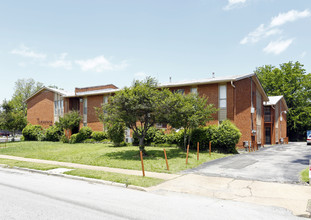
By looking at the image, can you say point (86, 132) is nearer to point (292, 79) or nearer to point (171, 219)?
point (171, 219)

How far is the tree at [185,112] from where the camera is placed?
1653 centimetres

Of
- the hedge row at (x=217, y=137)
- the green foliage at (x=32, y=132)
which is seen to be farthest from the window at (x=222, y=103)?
the green foliage at (x=32, y=132)

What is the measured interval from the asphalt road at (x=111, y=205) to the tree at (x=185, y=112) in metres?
8.40

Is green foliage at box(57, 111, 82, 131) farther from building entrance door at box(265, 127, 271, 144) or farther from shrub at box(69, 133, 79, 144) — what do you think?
building entrance door at box(265, 127, 271, 144)

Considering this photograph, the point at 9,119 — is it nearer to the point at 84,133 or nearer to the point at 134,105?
the point at 84,133

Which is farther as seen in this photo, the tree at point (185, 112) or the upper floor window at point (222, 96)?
the upper floor window at point (222, 96)

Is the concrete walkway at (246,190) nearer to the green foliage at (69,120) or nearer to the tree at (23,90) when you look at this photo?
the green foliage at (69,120)

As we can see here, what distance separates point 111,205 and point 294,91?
55.2 m

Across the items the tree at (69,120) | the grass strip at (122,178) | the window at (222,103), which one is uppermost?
the window at (222,103)

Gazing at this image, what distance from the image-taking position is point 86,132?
102 feet

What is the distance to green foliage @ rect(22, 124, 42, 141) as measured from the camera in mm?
35812

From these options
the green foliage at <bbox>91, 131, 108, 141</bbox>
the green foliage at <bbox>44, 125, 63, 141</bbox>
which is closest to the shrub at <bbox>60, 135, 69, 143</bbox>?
the green foliage at <bbox>44, 125, 63, 141</bbox>

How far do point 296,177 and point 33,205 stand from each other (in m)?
10.2

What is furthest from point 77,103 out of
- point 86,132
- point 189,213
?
point 189,213
